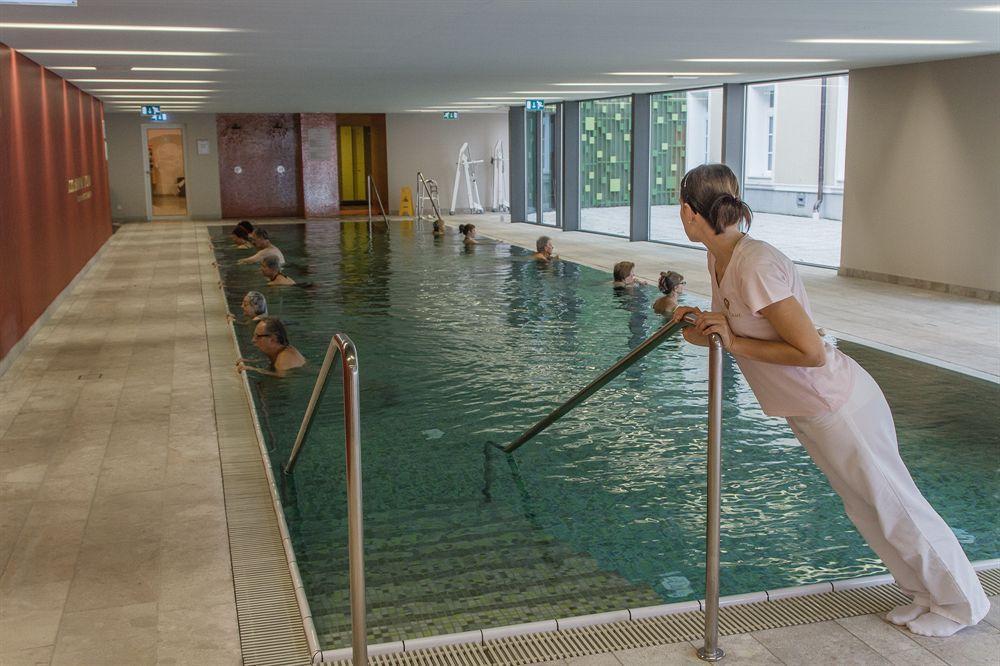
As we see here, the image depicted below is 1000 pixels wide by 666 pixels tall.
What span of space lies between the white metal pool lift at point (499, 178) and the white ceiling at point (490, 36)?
15.1 meters

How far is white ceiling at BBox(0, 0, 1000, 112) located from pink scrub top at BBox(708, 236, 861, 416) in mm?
4286

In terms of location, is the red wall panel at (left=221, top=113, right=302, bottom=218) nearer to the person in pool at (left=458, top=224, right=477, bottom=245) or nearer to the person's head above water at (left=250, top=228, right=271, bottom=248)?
the person in pool at (left=458, top=224, right=477, bottom=245)

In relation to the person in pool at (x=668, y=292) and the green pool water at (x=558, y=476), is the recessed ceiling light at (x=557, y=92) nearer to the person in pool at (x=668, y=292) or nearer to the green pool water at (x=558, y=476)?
the person in pool at (x=668, y=292)

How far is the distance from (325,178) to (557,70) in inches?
637

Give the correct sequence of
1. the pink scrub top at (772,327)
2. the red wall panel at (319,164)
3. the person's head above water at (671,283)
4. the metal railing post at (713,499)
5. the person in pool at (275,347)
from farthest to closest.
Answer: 1. the red wall panel at (319,164)
2. the person's head above water at (671,283)
3. the person in pool at (275,347)
4. the metal railing post at (713,499)
5. the pink scrub top at (772,327)

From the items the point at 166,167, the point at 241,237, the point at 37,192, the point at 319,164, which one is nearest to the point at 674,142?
the point at 241,237

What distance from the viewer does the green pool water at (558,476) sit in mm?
4148

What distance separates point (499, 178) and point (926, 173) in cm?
1877

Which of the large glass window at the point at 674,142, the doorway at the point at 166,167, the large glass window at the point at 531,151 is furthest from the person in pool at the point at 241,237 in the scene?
the doorway at the point at 166,167

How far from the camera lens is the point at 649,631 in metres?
3.50

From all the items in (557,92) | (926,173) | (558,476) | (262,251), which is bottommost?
(558,476)

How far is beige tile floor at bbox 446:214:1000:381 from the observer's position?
8742mm

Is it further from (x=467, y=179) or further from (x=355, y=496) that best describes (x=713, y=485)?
(x=467, y=179)

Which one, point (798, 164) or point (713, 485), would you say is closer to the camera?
point (713, 485)
